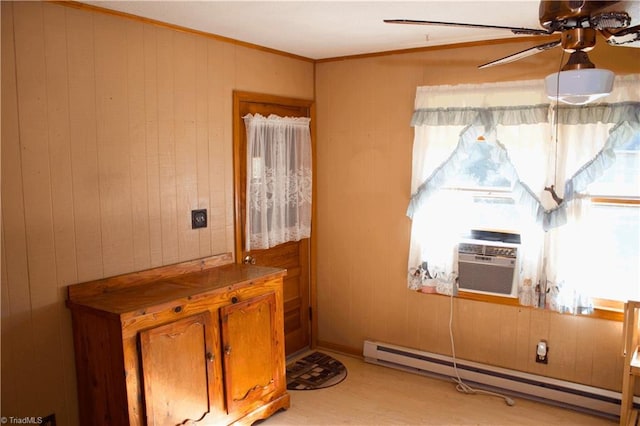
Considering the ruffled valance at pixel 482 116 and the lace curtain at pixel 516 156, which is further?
the ruffled valance at pixel 482 116

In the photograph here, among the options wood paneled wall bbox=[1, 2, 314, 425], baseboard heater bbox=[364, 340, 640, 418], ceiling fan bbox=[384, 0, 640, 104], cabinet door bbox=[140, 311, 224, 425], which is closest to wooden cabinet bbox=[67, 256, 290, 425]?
cabinet door bbox=[140, 311, 224, 425]

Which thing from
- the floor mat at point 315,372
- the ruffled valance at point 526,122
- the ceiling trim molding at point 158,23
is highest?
the ceiling trim molding at point 158,23

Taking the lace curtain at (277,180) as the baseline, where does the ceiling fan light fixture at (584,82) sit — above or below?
above

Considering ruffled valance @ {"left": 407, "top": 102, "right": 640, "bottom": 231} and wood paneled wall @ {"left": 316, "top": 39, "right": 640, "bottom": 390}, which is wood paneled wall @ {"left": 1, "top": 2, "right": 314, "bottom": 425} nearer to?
wood paneled wall @ {"left": 316, "top": 39, "right": 640, "bottom": 390}

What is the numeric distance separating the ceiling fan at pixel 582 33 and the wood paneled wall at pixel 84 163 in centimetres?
206

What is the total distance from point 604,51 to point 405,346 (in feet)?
7.90

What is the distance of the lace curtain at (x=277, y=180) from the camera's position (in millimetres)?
3809

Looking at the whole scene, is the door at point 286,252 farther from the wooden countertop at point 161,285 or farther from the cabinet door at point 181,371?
the cabinet door at point 181,371

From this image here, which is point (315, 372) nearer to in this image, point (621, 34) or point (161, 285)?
point (161, 285)

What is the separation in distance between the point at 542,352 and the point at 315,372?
1.59 meters

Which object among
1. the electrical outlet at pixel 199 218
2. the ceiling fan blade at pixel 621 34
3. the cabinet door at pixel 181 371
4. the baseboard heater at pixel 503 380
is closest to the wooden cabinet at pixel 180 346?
the cabinet door at pixel 181 371

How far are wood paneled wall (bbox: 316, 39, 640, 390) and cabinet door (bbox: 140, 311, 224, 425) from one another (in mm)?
1631

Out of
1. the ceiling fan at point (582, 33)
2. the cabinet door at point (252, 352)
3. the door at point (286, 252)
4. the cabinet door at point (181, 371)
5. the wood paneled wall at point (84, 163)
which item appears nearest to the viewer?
the ceiling fan at point (582, 33)

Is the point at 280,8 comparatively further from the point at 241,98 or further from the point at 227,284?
the point at 227,284
